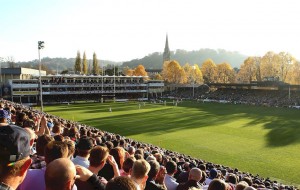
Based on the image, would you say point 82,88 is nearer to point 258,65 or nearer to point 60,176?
point 258,65

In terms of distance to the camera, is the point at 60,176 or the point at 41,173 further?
the point at 41,173

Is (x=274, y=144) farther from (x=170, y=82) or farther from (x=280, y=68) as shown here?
(x=170, y=82)

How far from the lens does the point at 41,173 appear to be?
15.6ft

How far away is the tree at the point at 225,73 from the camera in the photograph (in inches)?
4419

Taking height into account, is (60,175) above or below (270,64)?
below

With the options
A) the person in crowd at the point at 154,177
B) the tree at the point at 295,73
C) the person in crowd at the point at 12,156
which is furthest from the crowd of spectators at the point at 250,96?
the person in crowd at the point at 12,156

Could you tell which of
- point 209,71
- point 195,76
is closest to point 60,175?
point 195,76

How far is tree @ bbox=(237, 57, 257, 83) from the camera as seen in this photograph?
101438 millimetres

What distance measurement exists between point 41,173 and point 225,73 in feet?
367

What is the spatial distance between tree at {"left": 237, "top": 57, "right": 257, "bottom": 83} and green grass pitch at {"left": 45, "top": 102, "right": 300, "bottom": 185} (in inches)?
1776

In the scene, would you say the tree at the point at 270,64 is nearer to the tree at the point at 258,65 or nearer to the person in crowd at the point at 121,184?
the tree at the point at 258,65

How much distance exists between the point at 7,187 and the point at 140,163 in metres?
2.51

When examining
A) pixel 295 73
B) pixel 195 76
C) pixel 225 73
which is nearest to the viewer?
pixel 295 73

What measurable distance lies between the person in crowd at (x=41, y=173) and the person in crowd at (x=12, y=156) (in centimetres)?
124
